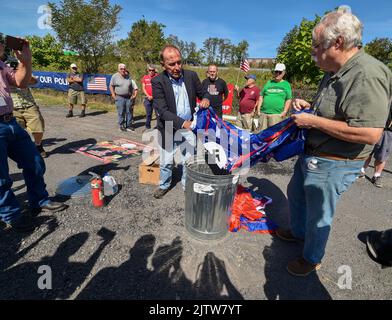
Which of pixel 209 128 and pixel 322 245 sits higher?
pixel 209 128

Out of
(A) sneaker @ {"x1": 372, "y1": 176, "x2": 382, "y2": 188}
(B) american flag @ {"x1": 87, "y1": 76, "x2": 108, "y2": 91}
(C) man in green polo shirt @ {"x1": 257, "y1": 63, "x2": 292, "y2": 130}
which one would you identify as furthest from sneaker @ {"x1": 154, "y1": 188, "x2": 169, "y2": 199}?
(B) american flag @ {"x1": 87, "y1": 76, "x2": 108, "y2": 91}

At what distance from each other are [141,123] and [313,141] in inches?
321

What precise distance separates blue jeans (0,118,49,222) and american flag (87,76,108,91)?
10.9 meters

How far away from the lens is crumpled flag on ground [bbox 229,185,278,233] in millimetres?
3209

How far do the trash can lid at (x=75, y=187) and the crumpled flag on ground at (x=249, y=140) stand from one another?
217 cm

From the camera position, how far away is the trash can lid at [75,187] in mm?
3771

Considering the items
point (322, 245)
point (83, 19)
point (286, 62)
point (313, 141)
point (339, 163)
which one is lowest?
point (322, 245)

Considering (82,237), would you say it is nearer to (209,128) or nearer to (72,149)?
(209,128)

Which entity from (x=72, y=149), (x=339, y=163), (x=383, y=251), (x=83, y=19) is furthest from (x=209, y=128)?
(x=83, y=19)

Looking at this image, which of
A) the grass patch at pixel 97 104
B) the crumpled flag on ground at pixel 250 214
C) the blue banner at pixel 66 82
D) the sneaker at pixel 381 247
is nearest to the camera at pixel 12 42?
the crumpled flag on ground at pixel 250 214

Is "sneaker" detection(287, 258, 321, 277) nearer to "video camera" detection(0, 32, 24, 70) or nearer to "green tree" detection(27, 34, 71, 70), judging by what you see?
"video camera" detection(0, 32, 24, 70)

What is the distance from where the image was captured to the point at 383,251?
106 inches

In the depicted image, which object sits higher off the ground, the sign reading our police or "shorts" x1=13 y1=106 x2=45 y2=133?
the sign reading our police

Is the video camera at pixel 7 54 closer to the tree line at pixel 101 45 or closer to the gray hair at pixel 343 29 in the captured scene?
the gray hair at pixel 343 29
